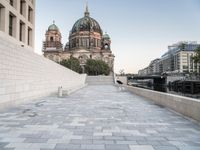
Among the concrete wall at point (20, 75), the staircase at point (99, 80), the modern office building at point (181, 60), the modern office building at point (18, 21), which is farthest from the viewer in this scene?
the modern office building at point (181, 60)

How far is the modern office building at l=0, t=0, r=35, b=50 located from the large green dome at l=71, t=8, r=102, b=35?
73.8m

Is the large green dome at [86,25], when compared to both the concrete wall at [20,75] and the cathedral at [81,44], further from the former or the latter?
the concrete wall at [20,75]

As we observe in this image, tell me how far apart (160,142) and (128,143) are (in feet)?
2.21

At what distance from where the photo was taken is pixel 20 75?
463 inches

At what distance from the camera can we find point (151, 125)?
667 centimetres

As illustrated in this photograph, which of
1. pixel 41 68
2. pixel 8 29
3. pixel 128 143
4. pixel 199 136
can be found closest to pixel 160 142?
pixel 128 143

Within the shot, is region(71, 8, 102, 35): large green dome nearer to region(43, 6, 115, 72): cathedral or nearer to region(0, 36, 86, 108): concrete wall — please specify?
region(43, 6, 115, 72): cathedral

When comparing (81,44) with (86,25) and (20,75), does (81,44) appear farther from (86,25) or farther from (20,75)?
(20,75)

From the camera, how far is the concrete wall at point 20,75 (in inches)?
385

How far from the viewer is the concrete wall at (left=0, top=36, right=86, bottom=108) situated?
9780 mm

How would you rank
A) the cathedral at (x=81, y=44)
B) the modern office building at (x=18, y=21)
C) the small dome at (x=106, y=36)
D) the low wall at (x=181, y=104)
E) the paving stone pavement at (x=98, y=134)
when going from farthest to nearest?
the small dome at (x=106, y=36), the cathedral at (x=81, y=44), the modern office building at (x=18, y=21), the low wall at (x=181, y=104), the paving stone pavement at (x=98, y=134)

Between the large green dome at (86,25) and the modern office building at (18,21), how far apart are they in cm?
7380

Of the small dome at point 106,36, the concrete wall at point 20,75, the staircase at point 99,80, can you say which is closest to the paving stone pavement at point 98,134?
the concrete wall at point 20,75

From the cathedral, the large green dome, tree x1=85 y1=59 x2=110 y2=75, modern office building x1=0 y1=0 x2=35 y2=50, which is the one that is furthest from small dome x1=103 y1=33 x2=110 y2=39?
modern office building x1=0 y1=0 x2=35 y2=50
